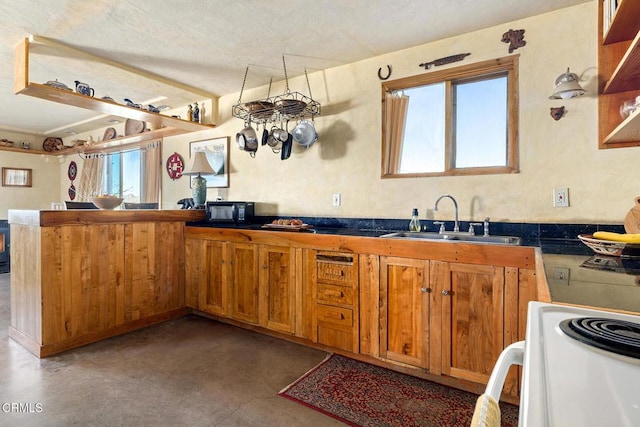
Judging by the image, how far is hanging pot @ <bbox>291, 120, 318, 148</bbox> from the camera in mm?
3064

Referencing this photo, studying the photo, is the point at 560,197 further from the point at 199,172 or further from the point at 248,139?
the point at 199,172

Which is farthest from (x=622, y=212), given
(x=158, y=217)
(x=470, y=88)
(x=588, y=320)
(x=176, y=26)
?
(x=158, y=217)

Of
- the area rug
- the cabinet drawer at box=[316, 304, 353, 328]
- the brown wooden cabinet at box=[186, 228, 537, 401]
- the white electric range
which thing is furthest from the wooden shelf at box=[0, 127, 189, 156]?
the white electric range

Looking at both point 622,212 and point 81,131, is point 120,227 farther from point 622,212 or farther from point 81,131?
point 81,131

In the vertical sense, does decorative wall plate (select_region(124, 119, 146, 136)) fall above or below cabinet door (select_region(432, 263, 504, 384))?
above

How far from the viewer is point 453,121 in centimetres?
258

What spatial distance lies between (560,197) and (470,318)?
1.00 m

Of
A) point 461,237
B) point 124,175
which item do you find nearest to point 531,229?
point 461,237

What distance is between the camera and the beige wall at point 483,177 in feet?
6.83

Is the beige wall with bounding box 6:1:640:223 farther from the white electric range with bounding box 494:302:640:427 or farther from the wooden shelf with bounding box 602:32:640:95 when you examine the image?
the white electric range with bounding box 494:302:640:427

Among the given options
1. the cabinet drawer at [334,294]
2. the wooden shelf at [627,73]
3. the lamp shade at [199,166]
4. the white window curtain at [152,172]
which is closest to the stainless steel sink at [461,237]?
the cabinet drawer at [334,294]

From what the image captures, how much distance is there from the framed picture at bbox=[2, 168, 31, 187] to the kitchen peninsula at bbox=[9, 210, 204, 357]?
419cm

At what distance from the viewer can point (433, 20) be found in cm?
229

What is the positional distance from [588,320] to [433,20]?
2.23 m
